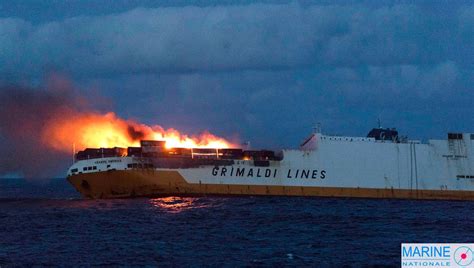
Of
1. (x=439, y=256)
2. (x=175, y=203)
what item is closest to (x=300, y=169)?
(x=175, y=203)

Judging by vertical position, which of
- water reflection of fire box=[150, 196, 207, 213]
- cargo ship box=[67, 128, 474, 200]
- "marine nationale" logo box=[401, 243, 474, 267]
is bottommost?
"marine nationale" logo box=[401, 243, 474, 267]

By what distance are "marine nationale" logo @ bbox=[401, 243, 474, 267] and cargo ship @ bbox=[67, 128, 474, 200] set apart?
1596 inches

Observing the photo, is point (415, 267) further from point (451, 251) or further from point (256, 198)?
point (256, 198)

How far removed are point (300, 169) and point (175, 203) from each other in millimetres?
16125

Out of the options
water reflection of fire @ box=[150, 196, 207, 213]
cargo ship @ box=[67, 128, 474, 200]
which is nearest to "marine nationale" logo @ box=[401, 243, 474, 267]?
water reflection of fire @ box=[150, 196, 207, 213]

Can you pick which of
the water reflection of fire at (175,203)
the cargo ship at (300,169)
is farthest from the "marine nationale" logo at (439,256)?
the cargo ship at (300,169)

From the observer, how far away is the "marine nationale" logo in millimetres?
26922

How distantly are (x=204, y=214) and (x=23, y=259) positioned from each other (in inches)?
856

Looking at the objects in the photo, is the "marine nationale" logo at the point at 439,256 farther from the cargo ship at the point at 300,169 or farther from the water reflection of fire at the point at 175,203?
the cargo ship at the point at 300,169

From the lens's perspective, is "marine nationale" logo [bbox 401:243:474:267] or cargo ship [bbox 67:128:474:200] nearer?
"marine nationale" logo [bbox 401:243:474:267]

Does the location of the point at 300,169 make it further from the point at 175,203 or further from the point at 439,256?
the point at 439,256

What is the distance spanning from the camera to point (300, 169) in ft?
243

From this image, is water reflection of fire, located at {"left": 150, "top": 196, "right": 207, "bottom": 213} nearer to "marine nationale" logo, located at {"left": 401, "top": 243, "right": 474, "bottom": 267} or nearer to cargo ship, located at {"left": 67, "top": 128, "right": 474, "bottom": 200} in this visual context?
cargo ship, located at {"left": 67, "top": 128, "right": 474, "bottom": 200}

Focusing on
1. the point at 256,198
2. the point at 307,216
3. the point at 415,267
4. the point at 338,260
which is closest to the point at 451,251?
the point at 415,267
